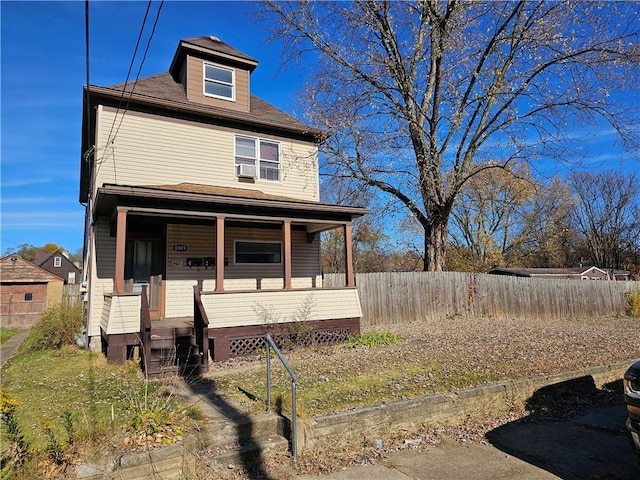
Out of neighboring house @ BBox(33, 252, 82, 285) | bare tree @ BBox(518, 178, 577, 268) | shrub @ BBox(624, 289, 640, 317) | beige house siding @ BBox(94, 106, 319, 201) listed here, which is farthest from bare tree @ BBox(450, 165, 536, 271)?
neighboring house @ BBox(33, 252, 82, 285)

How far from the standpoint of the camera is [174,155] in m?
11.8

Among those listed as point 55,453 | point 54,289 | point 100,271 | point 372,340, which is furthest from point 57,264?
point 55,453

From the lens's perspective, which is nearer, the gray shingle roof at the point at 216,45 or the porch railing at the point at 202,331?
the porch railing at the point at 202,331

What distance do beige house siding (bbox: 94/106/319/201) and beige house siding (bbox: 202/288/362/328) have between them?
13.2 feet

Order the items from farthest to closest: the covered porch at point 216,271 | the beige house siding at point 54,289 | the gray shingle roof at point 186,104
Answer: the beige house siding at point 54,289, the gray shingle roof at point 186,104, the covered porch at point 216,271

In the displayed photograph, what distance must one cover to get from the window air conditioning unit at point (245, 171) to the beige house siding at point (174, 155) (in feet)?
0.55

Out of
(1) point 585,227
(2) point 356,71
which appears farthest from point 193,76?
(1) point 585,227

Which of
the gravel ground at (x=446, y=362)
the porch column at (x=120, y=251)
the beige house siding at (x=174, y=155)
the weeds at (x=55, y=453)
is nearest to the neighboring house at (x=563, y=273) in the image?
the gravel ground at (x=446, y=362)

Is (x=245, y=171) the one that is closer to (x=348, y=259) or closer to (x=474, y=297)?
(x=348, y=259)

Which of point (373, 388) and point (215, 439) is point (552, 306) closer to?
point (373, 388)

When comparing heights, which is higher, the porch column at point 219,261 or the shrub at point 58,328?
the porch column at point 219,261

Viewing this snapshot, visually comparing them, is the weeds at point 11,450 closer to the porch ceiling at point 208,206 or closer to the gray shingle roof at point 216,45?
the porch ceiling at point 208,206

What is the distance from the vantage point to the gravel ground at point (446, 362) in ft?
15.9

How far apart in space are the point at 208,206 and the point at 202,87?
5016mm
